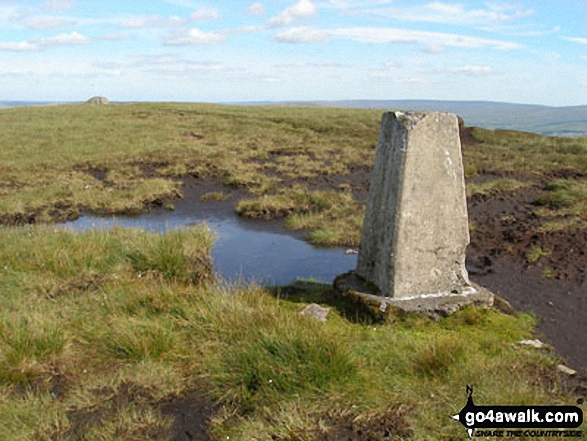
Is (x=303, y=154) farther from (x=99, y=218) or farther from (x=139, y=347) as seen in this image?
(x=139, y=347)

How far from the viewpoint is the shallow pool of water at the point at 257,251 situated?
9.46m

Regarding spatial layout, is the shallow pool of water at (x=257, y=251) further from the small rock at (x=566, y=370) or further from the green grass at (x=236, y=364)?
the small rock at (x=566, y=370)

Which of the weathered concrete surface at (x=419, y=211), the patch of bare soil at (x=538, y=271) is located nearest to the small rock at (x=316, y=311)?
the weathered concrete surface at (x=419, y=211)

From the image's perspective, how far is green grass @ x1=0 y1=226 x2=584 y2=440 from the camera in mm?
4090

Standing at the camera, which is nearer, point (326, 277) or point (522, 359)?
point (522, 359)

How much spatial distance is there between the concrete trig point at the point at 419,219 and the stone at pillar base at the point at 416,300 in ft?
0.04

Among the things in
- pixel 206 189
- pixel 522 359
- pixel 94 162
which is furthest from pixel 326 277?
pixel 94 162

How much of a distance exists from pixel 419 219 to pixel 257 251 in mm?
4892

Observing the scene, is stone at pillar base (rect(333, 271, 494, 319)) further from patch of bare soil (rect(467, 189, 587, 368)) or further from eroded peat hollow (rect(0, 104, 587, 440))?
patch of bare soil (rect(467, 189, 587, 368))

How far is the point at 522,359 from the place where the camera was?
17.6ft

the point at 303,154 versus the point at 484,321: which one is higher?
the point at 303,154

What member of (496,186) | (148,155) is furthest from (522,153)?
(148,155)

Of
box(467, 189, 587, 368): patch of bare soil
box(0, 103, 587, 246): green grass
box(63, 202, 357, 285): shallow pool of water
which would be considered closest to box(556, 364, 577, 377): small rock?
box(467, 189, 587, 368): patch of bare soil

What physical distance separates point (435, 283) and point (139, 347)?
13.5 feet
